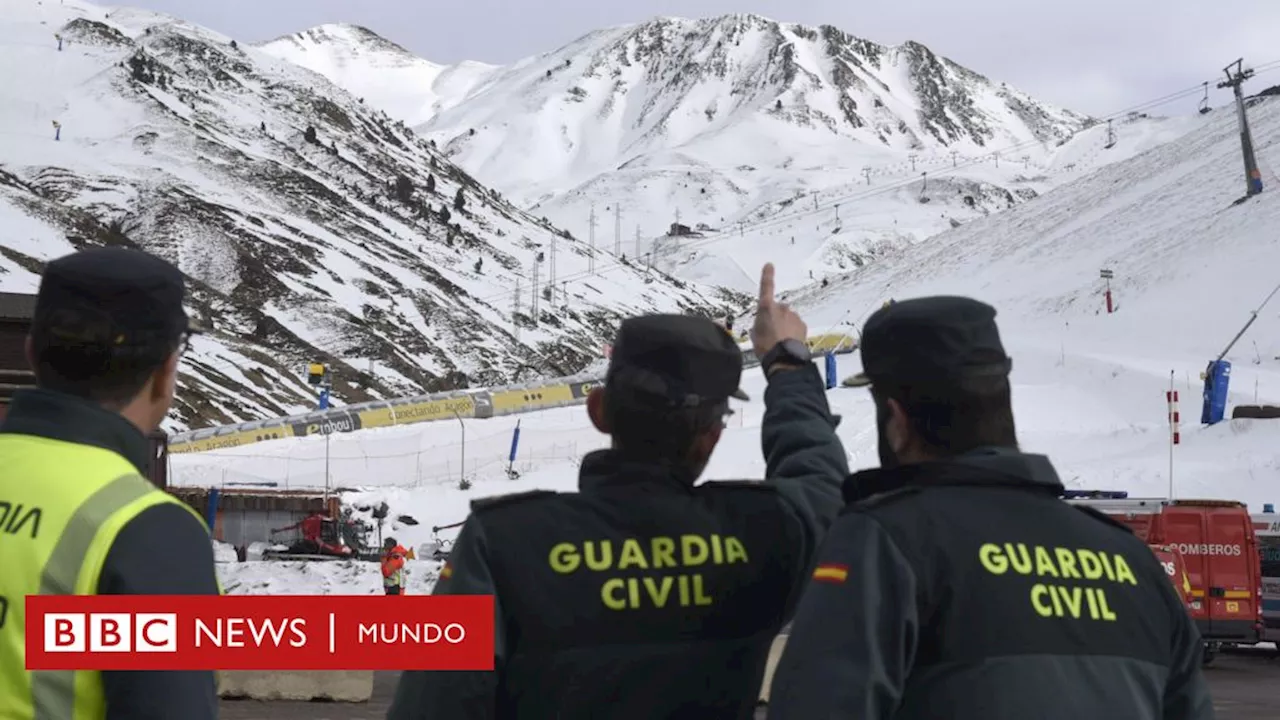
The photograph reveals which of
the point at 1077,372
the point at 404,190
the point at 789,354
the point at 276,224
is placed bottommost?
the point at 789,354

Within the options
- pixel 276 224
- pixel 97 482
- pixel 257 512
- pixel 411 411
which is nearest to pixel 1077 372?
pixel 411 411

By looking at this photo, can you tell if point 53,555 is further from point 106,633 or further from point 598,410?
point 598,410

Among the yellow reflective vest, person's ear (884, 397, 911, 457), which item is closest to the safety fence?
person's ear (884, 397, 911, 457)

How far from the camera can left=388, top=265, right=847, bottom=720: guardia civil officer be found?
118 inches

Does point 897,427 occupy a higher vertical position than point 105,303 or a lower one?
lower

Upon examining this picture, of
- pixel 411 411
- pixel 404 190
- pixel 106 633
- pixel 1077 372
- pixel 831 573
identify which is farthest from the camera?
pixel 404 190

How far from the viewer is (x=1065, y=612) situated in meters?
2.77

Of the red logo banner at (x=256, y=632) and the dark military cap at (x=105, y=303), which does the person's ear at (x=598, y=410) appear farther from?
the dark military cap at (x=105, y=303)

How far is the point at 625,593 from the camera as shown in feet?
10.1

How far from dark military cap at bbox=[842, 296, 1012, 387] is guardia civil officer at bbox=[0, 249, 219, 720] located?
1559mm

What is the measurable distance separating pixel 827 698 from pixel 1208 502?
19482 mm

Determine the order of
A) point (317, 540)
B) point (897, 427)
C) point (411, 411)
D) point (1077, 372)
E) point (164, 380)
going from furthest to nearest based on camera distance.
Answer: point (411, 411)
point (1077, 372)
point (317, 540)
point (897, 427)
point (164, 380)

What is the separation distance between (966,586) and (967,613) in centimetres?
6

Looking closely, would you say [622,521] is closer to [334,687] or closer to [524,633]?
[524,633]
